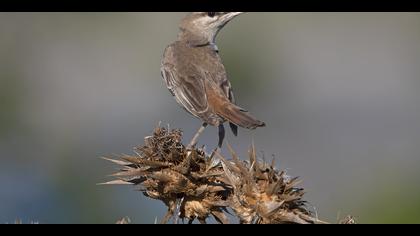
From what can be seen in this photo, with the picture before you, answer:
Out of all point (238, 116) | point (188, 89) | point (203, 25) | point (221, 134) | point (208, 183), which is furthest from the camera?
point (203, 25)

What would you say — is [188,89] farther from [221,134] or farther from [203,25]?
[203,25]

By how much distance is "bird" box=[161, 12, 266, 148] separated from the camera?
5.68 m

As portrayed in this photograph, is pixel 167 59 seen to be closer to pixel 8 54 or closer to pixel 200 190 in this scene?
pixel 200 190

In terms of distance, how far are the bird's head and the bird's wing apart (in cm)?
65

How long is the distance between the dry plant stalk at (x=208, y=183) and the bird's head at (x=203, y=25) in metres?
3.00

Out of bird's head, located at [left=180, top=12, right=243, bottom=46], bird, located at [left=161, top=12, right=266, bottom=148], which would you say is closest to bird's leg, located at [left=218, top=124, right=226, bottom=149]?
bird, located at [left=161, top=12, right=266, bottom=148]

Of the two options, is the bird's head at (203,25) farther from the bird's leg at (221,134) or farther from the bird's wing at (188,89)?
the bird's leg at (221,134)

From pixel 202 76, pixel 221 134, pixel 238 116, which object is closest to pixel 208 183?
pixel 238 116

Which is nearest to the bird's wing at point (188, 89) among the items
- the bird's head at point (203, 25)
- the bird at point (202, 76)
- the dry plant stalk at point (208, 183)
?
the bird at point (202, 76)

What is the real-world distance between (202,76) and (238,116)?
711 mm

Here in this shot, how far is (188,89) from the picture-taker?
6.04 meters

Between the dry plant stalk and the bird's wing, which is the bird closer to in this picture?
the bird's wing

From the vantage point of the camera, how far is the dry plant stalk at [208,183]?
135 inches
